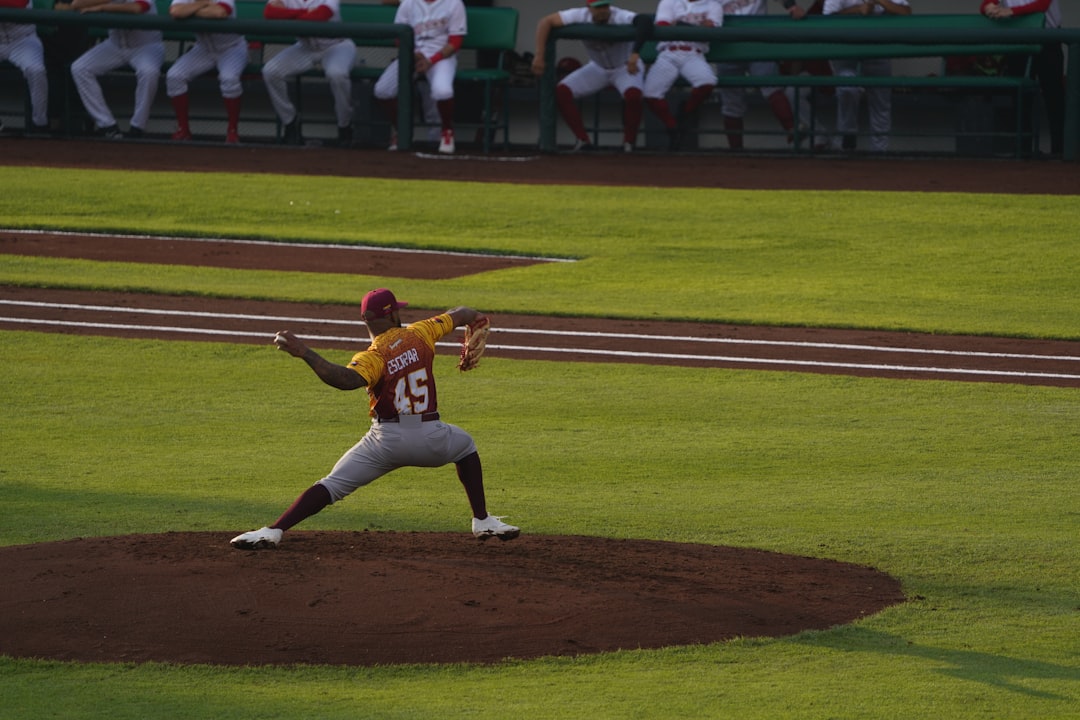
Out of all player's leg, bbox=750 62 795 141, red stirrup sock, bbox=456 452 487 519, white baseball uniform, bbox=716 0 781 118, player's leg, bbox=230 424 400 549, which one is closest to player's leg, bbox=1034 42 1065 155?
player's leg, bbox=750 62 795 141

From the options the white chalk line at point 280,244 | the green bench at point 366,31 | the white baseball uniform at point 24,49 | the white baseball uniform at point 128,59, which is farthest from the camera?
the white baseball uniform at point 24,49

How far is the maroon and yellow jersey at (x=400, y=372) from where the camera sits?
709cm

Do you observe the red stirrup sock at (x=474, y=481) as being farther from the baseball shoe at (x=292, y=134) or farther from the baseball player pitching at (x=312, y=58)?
the baseball shoe at (x=292, y=134)

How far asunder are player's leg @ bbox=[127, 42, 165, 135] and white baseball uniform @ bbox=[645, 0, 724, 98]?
6247mm

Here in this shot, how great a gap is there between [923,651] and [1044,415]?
197 inches

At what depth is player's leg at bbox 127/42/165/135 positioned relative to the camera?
21.0 metres

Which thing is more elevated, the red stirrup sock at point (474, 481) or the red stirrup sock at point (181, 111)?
the red stirrup sock at point (181, 111)

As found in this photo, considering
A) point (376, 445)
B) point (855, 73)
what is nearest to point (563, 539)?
point (376, 445)

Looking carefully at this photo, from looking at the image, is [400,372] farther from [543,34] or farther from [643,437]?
[543,34]

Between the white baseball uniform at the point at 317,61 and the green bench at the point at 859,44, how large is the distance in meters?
2.59

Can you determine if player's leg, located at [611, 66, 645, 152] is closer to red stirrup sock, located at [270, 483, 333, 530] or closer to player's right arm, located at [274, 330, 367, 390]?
red stirrup sock, located at [270, 483, 333, 530]

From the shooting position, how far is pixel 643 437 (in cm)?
1046

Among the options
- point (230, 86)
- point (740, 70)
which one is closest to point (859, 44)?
point (740, 70)

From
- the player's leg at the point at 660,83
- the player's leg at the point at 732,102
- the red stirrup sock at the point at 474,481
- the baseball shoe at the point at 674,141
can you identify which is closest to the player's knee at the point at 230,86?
the player's leg at the point at 660,83
